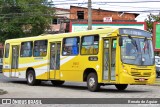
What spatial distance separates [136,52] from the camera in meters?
A: 19.2

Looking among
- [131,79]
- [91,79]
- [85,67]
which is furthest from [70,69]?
[131,79]

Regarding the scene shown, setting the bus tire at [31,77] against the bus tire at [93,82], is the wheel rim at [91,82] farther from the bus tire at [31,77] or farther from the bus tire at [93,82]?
the bus tire at [31,77]

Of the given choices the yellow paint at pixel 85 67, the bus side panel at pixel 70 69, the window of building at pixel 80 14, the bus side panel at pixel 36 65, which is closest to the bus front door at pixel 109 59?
the yellow paint at pixel 85 67

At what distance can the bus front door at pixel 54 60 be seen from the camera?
22828 millimetres

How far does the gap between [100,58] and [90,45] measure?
117 cm

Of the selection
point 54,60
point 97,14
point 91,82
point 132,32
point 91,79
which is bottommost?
point 91,82

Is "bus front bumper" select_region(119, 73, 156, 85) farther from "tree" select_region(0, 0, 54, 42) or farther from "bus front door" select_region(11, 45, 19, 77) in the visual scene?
"tree" select_region(0, 0, 54, 42)

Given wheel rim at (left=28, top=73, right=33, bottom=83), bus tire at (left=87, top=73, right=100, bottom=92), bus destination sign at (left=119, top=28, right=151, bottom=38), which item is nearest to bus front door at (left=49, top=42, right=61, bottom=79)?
wheel rim at (left=28, top=73, right=33, bottom=83)

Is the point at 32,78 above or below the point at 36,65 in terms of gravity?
below

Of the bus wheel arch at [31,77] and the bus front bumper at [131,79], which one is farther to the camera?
the bus wheel arch at [31,77]

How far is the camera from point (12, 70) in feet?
90.3

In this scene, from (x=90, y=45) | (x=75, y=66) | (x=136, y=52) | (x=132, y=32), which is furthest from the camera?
(x=75, y=66)

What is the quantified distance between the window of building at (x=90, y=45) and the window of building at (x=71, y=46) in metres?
0.52

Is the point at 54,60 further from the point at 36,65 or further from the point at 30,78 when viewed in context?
the point at 30,78
